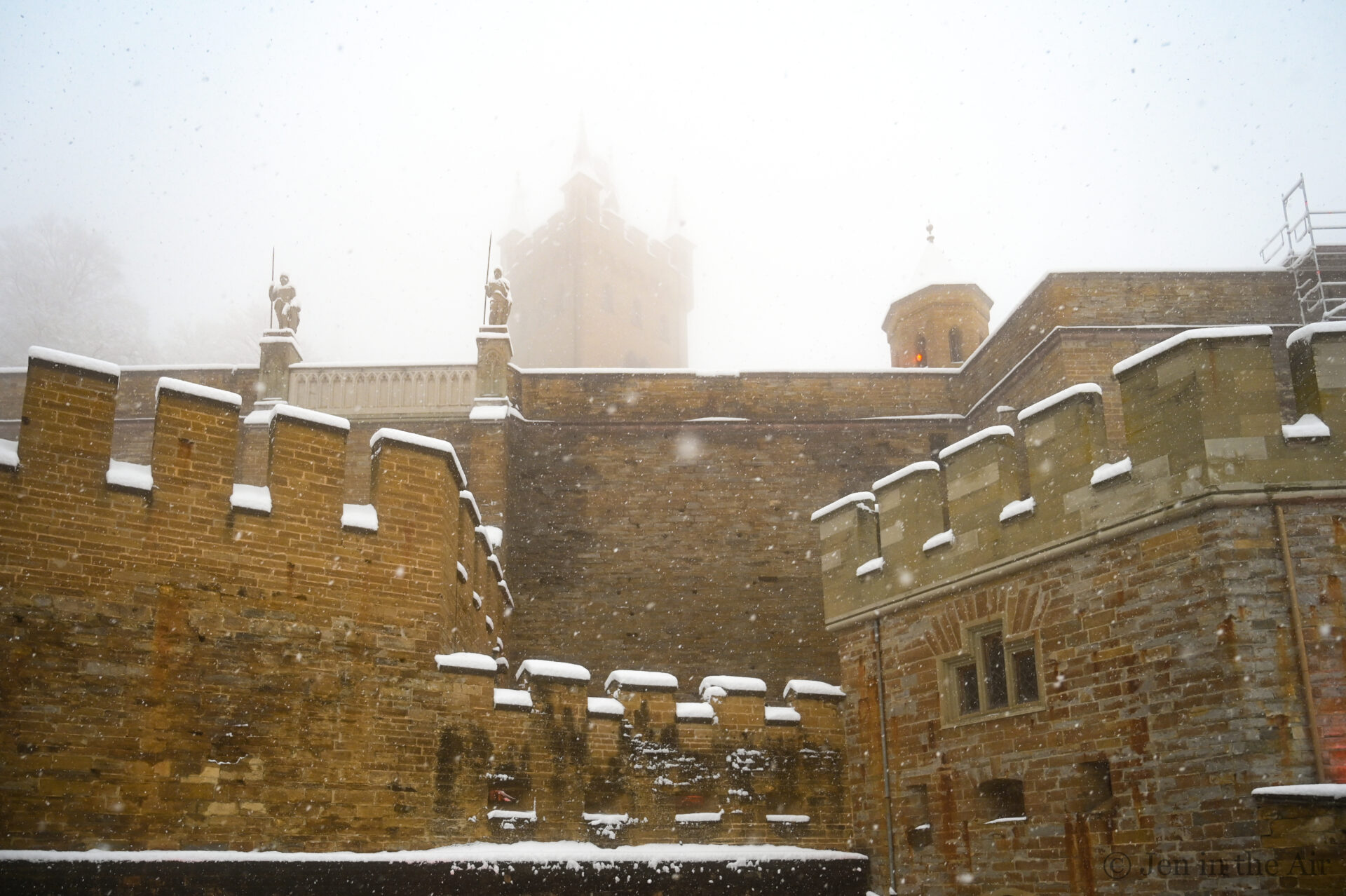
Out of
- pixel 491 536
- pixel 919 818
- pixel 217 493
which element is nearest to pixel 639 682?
pixel 919 818

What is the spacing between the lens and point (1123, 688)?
8141mm

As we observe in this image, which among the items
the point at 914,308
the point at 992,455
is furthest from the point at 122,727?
the point at 914,308

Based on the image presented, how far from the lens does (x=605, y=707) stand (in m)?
10.0

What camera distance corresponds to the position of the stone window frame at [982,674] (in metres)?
9.00

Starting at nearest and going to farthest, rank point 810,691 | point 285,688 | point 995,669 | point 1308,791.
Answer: point 1308,791
point 285,688
point 995,669
point 810,691

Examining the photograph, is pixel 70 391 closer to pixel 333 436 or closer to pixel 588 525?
pixel 333 436

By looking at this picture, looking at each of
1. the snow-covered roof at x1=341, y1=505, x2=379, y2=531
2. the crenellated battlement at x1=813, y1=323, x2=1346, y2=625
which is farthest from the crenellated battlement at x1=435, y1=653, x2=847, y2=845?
the crenellated battlement at x1=813, y1=323, x2=1346, y2=625

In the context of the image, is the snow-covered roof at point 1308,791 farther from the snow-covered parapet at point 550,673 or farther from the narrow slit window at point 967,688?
the snow-covered parapet at point 550,673

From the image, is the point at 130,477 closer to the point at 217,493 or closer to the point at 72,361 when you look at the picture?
the point at 217,493

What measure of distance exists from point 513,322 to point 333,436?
47184mm

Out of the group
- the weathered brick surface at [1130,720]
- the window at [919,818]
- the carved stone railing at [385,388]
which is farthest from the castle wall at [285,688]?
the carved stone railing at [385,388]

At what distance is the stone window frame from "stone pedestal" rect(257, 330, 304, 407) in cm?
1345

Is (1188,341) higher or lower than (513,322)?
lower

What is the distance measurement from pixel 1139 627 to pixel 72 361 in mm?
7783
